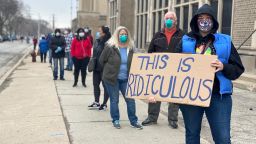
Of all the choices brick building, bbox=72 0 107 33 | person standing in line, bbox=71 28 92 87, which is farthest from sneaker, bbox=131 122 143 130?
brick building, bbox=72 0 107 33

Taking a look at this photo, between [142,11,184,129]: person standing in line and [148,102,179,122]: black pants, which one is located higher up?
[142,11,184,129]: person standing in line

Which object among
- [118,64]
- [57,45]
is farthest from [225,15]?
[118,64]

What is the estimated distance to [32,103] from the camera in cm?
969

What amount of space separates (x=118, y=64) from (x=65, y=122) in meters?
1.50

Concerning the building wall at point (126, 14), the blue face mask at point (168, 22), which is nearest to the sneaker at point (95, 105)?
the blue face mask at point (168, 22)

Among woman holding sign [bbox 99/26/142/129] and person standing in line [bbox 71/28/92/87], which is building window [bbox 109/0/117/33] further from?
woman holding sign [bbox 99/26/142/129]

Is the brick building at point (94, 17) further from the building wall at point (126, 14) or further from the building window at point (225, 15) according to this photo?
the building window at point (225, 15)

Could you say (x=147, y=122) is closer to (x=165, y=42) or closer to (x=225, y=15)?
(x=165, y=42)

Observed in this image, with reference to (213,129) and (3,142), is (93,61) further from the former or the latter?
(213,129)

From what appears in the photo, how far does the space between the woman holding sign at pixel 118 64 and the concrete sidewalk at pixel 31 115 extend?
1.02 m

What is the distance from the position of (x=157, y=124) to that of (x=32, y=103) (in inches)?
135

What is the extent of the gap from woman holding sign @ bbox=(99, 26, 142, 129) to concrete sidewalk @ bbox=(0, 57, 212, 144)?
1.42ft

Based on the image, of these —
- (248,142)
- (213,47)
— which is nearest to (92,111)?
(248,142)

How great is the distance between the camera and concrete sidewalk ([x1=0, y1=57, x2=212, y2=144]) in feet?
20.9
